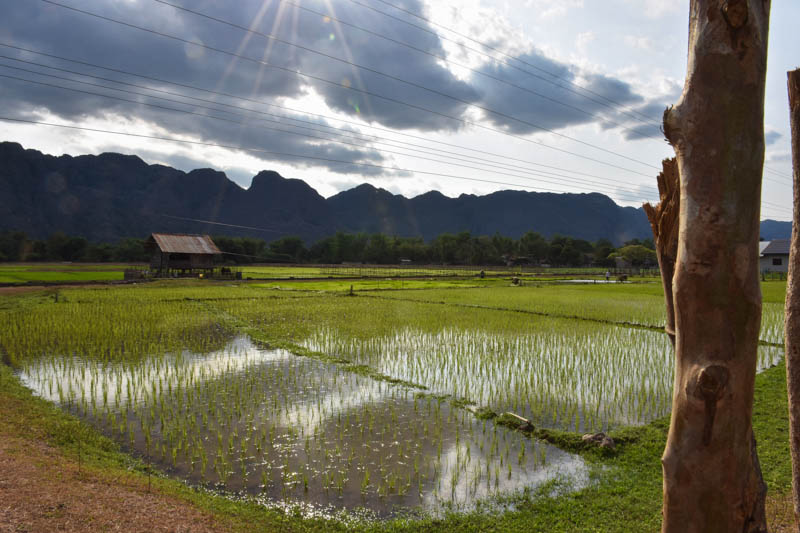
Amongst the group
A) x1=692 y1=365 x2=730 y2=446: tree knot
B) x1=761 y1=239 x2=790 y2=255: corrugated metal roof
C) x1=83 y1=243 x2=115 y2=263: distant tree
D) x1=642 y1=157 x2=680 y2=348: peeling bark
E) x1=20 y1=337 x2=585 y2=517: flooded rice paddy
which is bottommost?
x1=20 y1=337 x2=585 y2=517: flooded rice paddy

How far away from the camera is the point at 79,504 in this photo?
4.22 metres

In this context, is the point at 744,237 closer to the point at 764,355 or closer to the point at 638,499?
the point at 638,499

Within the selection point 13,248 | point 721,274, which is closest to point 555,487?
point 721,274

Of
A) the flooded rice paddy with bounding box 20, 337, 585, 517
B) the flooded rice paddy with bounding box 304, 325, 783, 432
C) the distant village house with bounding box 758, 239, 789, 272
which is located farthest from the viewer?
the distant village house with bounding box 758, 239, 789, 272

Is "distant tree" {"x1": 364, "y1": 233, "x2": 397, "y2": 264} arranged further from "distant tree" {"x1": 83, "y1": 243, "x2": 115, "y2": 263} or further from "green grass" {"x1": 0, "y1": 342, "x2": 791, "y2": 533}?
"green grass" {"x1": 0, "y1": 342, "x2": 791, "y2": 533}

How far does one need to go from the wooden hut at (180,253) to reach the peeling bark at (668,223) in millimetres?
46484

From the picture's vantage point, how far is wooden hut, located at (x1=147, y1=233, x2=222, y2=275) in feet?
143

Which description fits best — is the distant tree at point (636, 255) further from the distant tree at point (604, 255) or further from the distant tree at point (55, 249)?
the distant tree at point (55, 249)

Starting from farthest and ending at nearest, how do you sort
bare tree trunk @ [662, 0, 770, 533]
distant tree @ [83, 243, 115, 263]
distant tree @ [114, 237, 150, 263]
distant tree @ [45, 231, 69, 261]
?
distant tree @ [114, 237, 150, 263], distant tree @ [83, 243, 115, 263], distant tree @ [45, 231, 69, 261], bare tree trunk @ [662, 0, 770, 533]

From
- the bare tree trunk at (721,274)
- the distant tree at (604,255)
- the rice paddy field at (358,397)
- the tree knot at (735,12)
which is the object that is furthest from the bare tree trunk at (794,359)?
the distant tree at (604,255)

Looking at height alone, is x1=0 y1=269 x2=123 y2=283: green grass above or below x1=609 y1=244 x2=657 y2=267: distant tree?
below

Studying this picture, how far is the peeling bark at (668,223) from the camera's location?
8.72 feet

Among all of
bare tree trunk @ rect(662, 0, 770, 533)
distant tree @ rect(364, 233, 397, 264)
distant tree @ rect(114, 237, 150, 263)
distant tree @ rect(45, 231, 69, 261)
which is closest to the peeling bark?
bare tree trunk @ rect(662, 0, 770, 533)

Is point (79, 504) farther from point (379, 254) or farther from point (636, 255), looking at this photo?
point (636, 255)
